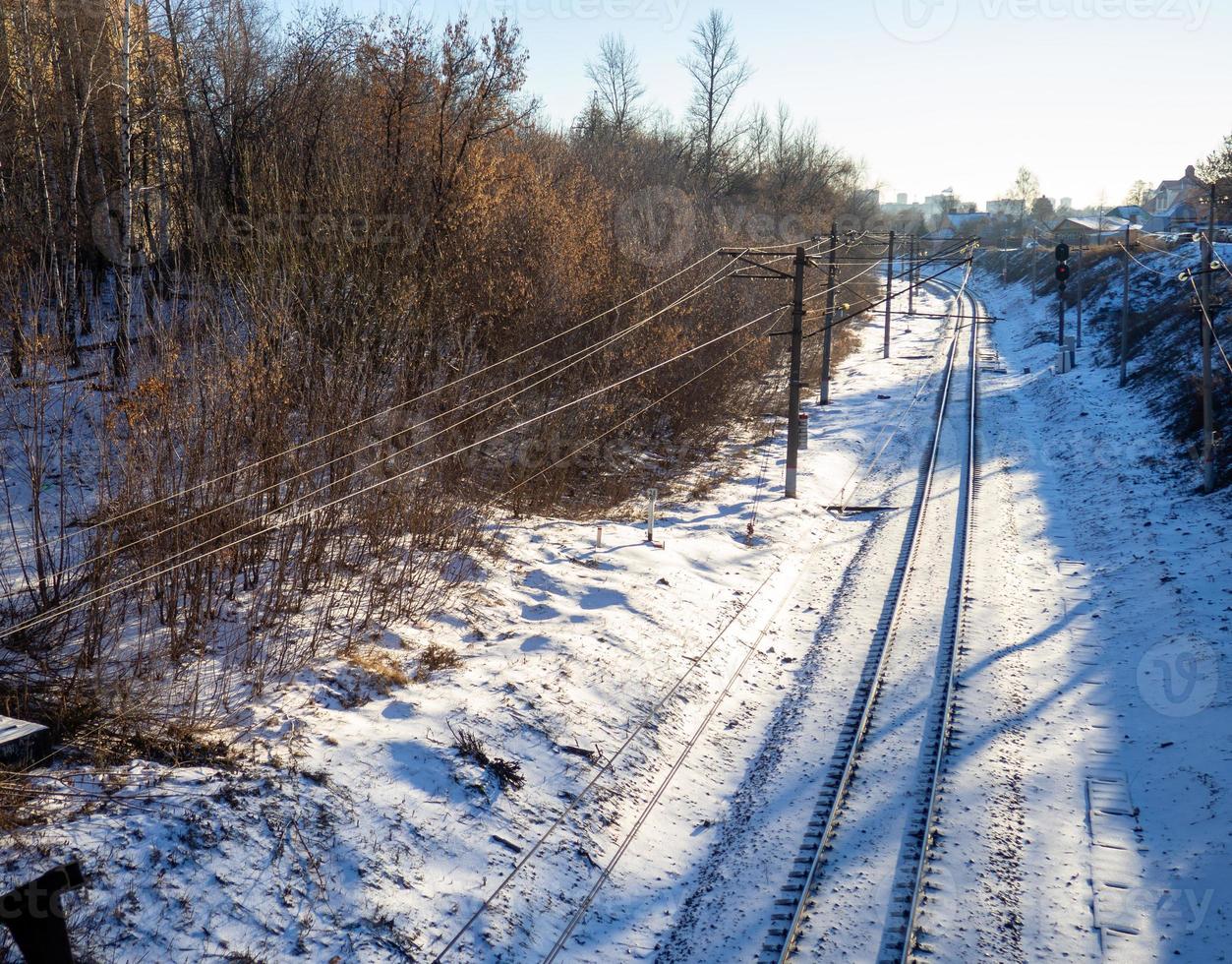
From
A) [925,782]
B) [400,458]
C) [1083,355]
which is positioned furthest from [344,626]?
[1083,355]

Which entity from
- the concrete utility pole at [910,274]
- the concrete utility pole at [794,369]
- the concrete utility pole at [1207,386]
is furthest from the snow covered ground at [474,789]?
the concrete utility pole at [1207,386]

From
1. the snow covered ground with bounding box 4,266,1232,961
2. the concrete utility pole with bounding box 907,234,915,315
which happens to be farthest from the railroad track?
the concrete utility pole with bounding box 907,234,915,315

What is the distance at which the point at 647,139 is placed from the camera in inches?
2164

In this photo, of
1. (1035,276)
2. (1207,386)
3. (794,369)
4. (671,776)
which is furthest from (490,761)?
(1035,276)

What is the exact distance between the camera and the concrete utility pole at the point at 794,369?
65.4 ft

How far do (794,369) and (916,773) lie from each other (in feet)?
38.9

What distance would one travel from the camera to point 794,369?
20.6 meters

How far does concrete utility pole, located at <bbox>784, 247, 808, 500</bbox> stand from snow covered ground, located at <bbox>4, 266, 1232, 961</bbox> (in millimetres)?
3887

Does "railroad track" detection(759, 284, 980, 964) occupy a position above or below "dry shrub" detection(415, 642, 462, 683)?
below

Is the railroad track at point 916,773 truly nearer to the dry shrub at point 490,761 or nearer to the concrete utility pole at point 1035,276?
the dry shrub at point 490,761

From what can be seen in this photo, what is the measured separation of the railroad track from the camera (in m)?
7.75

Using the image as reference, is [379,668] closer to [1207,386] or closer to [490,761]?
[490,761]

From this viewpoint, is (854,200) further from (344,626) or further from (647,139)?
(344,626)

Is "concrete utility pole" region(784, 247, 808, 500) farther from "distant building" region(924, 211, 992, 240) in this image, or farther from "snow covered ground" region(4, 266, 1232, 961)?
"distant building" region(924, 211, 992, 240)
